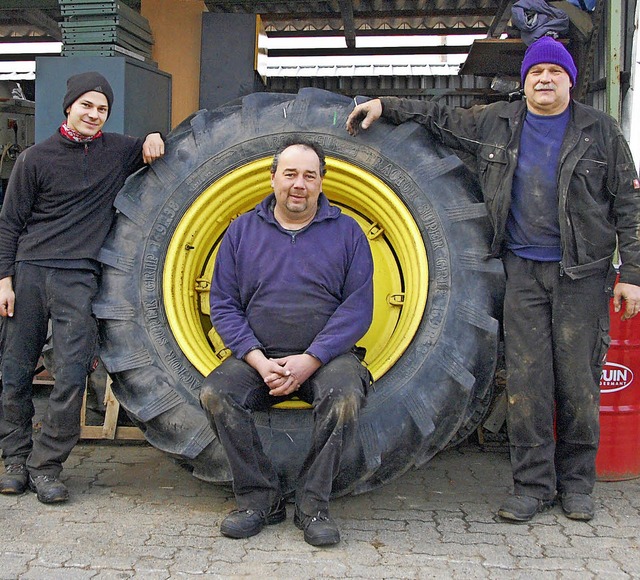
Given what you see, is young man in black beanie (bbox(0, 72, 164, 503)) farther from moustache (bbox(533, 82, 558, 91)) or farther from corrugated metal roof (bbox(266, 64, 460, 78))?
corrugated metal roof (bbox(266, 64, 460, 78))

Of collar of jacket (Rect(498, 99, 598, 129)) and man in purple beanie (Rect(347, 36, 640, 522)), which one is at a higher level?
collar of jacket (Rect(498, 99, 598, 129))

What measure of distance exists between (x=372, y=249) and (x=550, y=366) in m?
0.94

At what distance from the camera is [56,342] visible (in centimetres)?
354

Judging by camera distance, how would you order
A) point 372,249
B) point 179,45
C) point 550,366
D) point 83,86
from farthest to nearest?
point 179,45 → point 372,249 → point 83,86 → point 550,366

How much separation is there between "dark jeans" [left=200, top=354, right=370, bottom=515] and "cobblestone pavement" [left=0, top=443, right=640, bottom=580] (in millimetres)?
185

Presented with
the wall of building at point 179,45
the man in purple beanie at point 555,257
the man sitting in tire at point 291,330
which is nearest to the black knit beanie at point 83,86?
the man sitting in tire at point 291,330

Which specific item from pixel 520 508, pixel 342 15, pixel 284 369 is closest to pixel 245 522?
pixel 284 369

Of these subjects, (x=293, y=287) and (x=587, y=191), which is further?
(x=587, y=191)

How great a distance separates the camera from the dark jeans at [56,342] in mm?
3518

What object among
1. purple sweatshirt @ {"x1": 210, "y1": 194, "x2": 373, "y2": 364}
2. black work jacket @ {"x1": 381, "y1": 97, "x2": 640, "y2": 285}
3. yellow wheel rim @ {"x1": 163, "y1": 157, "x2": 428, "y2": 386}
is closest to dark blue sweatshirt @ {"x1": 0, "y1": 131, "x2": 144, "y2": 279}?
yellow wheel rim @ {"x1": 163, "y1": 157, "x2": 428, "y2": 386}

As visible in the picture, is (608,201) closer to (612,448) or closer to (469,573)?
(612,448)

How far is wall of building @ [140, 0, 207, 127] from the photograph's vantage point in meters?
5.07

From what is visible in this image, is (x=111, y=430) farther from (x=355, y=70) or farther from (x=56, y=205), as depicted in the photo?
(x=355, y=70)

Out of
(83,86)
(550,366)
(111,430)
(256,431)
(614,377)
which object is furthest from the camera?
(111,430)
